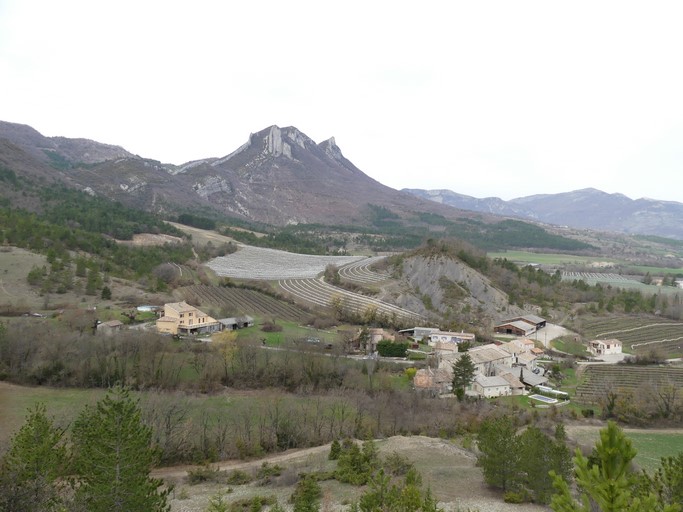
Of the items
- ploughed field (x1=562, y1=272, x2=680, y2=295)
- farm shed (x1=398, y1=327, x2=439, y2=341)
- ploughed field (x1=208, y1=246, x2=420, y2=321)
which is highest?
ploughed field (x1=562, y1=272, x2=680, y2=295)

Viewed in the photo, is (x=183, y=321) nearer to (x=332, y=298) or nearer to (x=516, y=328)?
(x=332, y=298)

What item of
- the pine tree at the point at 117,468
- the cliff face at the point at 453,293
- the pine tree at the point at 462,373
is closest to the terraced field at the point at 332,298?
the cliff face at the point at 453,293

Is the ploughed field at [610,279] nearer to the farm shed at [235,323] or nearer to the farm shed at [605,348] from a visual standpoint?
the farm shed at [605,348]

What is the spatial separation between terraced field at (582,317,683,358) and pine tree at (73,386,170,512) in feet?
173

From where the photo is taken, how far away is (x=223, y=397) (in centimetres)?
3238

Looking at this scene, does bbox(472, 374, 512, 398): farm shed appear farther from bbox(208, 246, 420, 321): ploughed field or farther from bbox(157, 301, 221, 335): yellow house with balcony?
bbox(157, 301, 221, 335): yellow house with balcony

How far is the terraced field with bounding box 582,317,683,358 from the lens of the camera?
52.5 meters

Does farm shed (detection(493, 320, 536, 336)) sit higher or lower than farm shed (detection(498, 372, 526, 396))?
higher

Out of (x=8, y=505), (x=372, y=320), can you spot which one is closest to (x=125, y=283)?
(x=372, y=320)

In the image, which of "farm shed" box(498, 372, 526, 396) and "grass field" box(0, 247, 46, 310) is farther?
"grass field" box(0, 247, 46, 310)

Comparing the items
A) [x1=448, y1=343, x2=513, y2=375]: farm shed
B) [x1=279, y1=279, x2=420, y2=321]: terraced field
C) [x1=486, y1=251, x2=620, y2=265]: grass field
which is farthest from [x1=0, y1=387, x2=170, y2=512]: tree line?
[x1=486, y1=251, x2=620, y2=265]: grass field

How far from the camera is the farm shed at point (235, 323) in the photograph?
4628 cm

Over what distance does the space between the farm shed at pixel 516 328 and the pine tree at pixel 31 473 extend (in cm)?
5289

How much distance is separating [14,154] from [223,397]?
118020 mm
